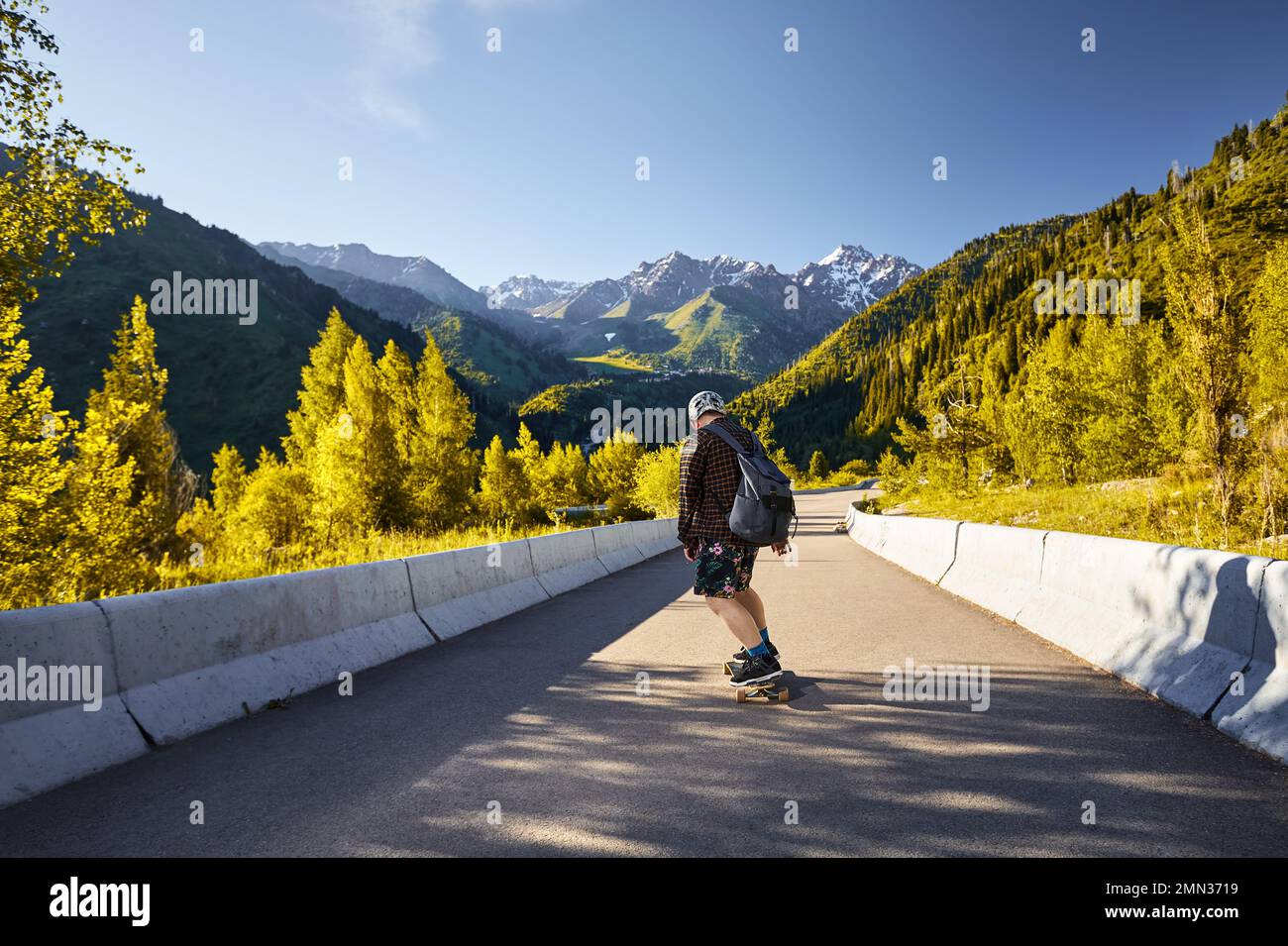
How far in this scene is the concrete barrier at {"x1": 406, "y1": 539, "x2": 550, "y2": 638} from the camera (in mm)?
8180

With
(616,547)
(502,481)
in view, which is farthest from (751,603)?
(502,481)

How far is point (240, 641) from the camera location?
545 cm

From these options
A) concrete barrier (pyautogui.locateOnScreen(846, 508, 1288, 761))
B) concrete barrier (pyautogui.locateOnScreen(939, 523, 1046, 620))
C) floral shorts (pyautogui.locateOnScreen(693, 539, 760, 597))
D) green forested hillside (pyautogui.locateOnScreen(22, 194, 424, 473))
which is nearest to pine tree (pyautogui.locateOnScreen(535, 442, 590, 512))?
concrete barrier (pyautogui.locateOnScreen(939, 523, 1046, 620))

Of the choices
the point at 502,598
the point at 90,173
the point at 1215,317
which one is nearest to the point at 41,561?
the point at 90,173

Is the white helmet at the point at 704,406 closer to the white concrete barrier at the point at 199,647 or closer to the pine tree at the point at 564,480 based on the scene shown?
the white concrete barrier at the point at 199,647

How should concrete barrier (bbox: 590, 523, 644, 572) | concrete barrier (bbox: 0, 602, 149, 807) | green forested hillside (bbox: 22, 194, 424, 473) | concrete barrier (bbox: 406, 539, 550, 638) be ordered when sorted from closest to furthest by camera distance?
concrete barrier (bbox: 0, 602, 149, 807)
concrete barrier (bbox: 406, 539, 550, 638)
concrete barrier (bbox: 590, 523, 644, 572)
green forested hillside (bbox: 22, 194, 424, 473)

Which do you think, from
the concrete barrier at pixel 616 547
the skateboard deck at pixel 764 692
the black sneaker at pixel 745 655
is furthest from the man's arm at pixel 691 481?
the concrete barrier at pixel 616 547

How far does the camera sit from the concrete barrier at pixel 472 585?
8180mm

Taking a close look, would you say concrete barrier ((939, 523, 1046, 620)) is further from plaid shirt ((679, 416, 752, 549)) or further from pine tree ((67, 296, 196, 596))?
pine tree ((67, 296, 196, 596))

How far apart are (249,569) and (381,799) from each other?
8.36 m

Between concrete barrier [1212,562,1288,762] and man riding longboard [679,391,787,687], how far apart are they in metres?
2.74

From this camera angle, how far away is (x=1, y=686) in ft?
12.5
